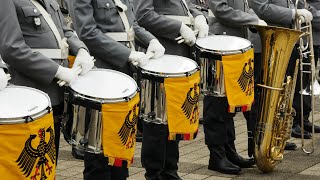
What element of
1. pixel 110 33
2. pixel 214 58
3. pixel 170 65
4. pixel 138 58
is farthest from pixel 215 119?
pixel 110 33

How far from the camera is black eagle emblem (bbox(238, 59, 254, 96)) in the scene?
6.88 metres

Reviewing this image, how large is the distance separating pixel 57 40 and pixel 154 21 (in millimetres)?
1486

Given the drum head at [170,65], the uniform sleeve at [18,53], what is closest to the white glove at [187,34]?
the drum head at [170,65]

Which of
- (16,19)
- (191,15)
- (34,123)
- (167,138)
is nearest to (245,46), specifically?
(191,15)

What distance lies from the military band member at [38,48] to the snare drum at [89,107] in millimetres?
115

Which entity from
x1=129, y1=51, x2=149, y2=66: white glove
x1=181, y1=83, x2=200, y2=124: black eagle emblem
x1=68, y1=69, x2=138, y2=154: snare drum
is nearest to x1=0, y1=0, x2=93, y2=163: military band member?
x1=68, y1=69, x2=138, y2=154: snare drum

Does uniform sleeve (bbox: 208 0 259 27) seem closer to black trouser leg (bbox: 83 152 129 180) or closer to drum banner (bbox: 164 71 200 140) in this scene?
drum banner (bbox: 164 71 200 140)

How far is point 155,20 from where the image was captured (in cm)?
662

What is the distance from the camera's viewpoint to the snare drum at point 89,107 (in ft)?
16.5

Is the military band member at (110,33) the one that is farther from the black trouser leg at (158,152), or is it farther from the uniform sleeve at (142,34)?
the black trouser leg at (158,152)

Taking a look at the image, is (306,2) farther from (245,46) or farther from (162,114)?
(162,114)

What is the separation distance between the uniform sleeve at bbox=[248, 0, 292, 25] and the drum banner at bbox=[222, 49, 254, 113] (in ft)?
3.90

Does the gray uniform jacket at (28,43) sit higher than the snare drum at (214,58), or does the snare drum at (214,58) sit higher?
the gray uniform jacket at (28,43)

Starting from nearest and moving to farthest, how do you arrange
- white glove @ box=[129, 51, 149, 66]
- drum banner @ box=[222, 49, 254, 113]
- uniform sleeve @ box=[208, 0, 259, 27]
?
white glove @ box=[129, 51, 149, 66] < drum banner @ box=[222, 49, 254, 113] < uniform sleeve @ box=[208, 0, 259, 27]
